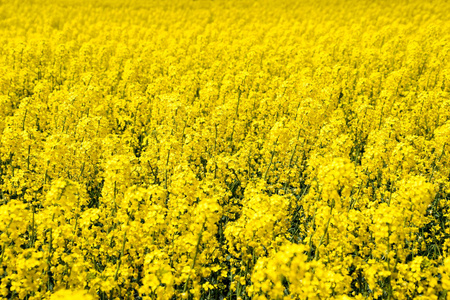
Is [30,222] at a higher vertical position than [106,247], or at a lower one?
higher

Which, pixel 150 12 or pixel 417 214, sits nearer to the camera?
pixel 417 214

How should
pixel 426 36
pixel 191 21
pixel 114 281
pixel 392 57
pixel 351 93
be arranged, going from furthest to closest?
1. pixel 191 21
2. pixel 426 36
3. pixel 392 57
4. pixel 351 93
5. pixel 114 281

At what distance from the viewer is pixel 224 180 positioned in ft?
23.7

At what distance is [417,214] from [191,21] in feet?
85.0

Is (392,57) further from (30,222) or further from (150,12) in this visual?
(150,12)

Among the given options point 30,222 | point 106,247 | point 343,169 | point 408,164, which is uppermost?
point 343,169

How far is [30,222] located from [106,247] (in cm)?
112

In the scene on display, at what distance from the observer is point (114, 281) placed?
4473 mm

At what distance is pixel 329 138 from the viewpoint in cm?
788

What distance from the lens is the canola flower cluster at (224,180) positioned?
4.49 metres

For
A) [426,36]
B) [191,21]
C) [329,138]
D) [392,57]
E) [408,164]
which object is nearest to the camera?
[408,164]

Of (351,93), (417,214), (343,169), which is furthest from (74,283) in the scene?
(351,93)

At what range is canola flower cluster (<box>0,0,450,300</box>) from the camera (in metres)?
4.49

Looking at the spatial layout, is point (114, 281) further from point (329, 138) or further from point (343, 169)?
point (329, 138)
